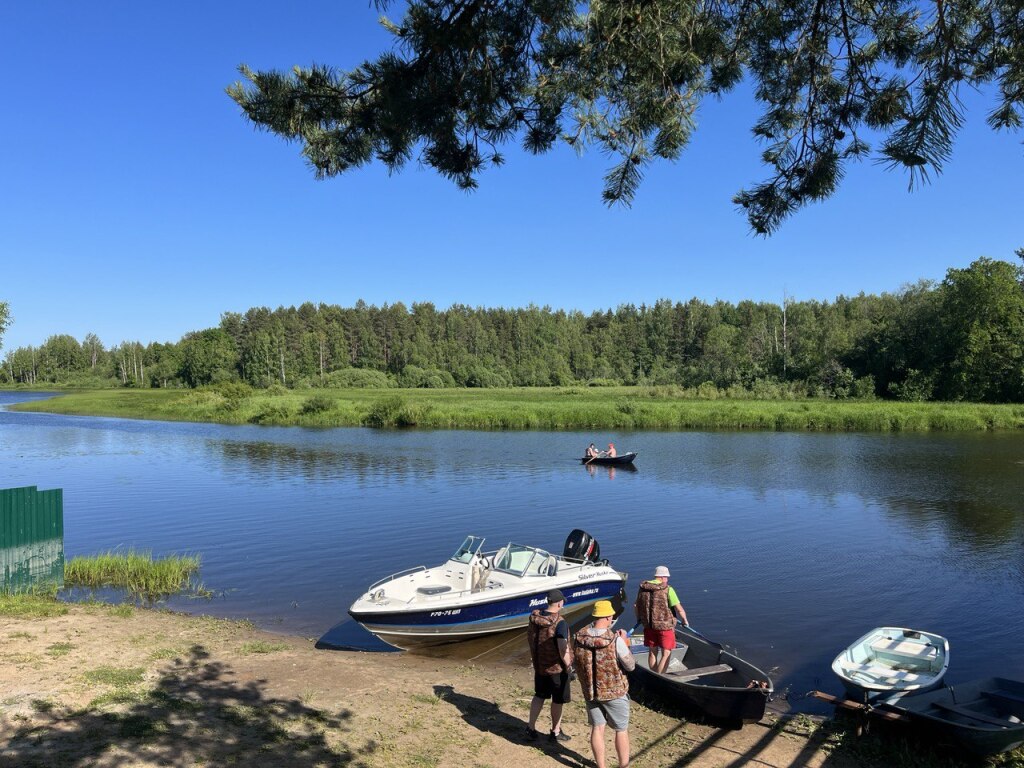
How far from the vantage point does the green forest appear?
8056cm

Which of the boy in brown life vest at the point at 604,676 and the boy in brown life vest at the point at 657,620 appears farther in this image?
the boy in brown life vest at the point at 657,620

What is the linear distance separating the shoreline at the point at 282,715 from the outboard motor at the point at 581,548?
16.7ft

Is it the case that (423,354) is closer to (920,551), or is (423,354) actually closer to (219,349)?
(219,349)

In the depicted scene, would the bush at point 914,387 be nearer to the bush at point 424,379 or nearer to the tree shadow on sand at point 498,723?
the bush at point 424,379

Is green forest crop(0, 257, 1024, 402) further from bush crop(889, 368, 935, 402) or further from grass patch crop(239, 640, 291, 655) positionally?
grass patch crop(239, 640, 291, 655)

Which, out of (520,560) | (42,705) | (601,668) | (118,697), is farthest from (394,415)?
(601,668)

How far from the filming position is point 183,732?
827 centimetres

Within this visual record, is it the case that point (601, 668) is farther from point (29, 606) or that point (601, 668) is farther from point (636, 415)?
point (636, 415)

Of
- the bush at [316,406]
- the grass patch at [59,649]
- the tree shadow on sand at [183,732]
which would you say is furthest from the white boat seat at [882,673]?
the bush at [316,406]

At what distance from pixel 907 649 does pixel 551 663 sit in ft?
23.3

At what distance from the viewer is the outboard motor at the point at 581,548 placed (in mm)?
17750

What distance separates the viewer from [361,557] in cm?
2136

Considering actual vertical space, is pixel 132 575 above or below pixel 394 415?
below

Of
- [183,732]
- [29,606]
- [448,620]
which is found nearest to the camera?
[183,732]
